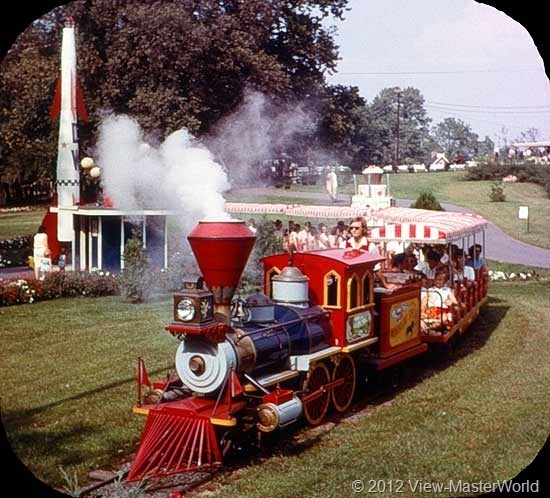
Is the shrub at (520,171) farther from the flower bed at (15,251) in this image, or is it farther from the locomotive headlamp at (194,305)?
the flower bed at (15,251)

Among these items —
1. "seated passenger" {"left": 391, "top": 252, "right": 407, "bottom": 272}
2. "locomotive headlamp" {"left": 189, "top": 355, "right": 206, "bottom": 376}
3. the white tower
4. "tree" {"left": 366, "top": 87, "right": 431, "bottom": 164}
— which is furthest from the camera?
"seated passenger" {"left": 391, "top": 252, "right": 407, "bottom": 272}

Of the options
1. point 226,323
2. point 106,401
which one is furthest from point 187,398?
point 106,401

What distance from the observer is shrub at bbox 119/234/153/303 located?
26.9 ft

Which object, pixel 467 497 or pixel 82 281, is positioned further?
pixel 82 281

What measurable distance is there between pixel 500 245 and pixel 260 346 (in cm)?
576

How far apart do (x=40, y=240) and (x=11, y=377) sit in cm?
210

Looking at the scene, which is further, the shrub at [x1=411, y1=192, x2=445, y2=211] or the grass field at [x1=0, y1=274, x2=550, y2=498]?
the shrub at [x1=411, y1=192, x2=445, y2=211]

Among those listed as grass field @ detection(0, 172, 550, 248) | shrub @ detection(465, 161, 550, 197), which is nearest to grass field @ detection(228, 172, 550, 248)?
grass field @ detection(0, 172, 550, 248)

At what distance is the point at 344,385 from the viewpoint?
222 inches

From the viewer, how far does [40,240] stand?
7.83 metres

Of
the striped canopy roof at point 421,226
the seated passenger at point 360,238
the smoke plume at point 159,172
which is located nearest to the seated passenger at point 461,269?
the striped canopy roof at point 421,226

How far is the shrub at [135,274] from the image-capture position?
8.19m

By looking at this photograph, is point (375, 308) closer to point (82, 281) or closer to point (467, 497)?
point (467, 497)

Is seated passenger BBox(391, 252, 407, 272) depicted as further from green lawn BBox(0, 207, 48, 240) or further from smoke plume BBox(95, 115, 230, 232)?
green lawn BBox(0, 207, 48, 240)
